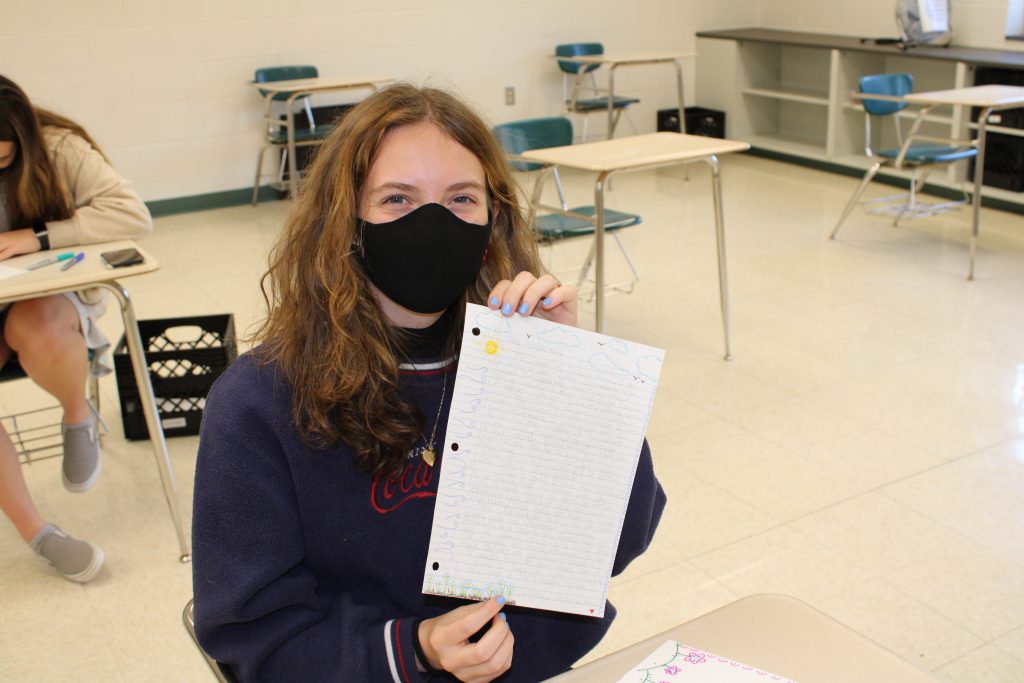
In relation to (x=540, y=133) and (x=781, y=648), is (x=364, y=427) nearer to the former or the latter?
(x=781, y=648)

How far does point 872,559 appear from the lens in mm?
2389

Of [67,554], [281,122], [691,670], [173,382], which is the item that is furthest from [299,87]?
[691,670]

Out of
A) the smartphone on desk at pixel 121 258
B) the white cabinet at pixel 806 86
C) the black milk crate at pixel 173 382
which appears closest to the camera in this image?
the smartphone on desk at pixel 121 258

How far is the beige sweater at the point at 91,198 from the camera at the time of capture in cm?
251

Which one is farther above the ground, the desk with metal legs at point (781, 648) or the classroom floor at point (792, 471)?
the desk with metal legs at point (781, 648)

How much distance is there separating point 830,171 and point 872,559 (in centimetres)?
482

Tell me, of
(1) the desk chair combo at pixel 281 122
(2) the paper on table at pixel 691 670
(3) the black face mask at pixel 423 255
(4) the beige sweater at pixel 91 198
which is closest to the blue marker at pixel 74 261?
(4) the beige sweater at pixel 91 198

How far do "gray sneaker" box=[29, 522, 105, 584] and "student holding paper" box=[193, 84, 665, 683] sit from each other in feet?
5.06

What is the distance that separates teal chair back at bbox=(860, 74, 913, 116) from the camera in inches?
199

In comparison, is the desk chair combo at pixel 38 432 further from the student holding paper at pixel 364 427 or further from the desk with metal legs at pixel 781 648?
the desk with metal legs at pixel 781 648

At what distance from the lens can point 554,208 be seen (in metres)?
3.60

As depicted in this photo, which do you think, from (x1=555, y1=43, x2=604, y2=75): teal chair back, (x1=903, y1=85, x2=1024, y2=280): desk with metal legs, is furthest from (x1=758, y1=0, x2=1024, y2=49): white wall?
(x1=555, y1=43, x2=604, y2=75): teal chair back

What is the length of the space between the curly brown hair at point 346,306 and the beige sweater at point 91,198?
157 centimetres

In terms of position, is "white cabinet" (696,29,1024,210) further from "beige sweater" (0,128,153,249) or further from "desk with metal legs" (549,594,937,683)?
"desk with metal legs" (549,594,937,683)
